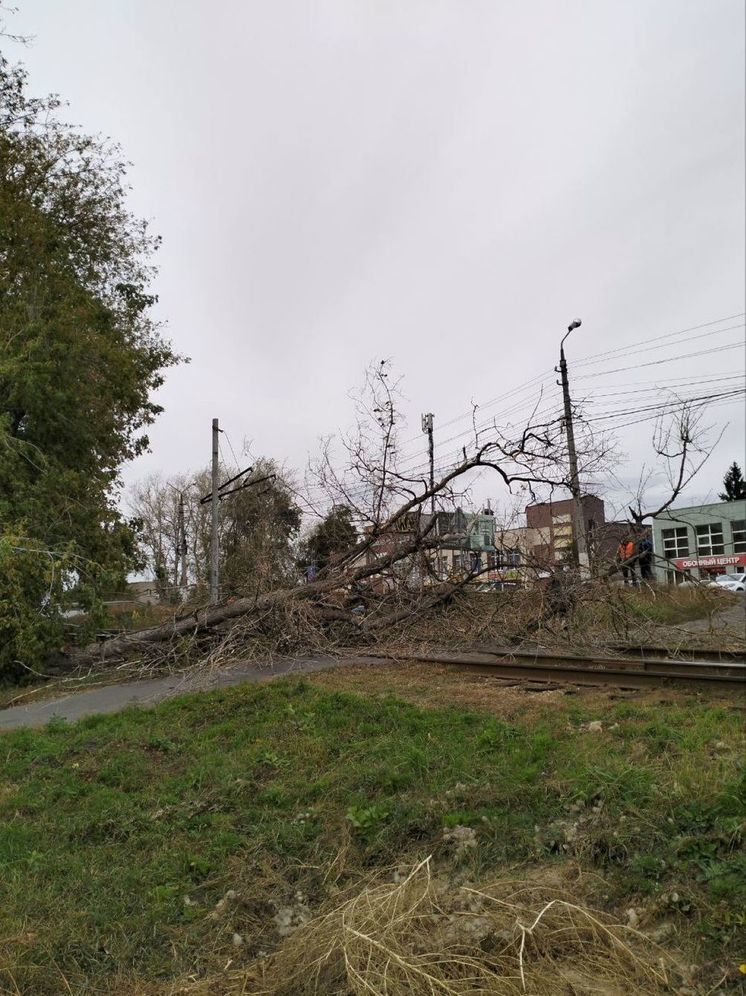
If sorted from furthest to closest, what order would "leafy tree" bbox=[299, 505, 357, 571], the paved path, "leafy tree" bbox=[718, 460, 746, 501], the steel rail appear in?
"leafy tree" bbox=[718, 460, 746, 501]
"leafy tree" bbox=[299, 505, 357, 571]
the paved path
the steel rail

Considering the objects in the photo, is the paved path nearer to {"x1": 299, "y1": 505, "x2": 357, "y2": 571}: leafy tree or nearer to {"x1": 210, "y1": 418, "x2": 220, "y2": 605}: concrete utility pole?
{"x1": 299, "y1": 505, "x2": 357, "y2": 571}: leafy tree

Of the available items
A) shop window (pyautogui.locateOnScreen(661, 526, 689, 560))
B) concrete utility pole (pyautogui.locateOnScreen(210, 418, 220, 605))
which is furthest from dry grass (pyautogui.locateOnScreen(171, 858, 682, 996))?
shop window (pyautogui.locateOnScreen(661, 526, 689, 560))

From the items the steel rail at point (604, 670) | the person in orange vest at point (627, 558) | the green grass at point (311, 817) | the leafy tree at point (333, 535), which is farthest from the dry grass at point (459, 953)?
the leafy tree at point (333, 535)

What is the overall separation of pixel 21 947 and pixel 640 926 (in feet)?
9.77

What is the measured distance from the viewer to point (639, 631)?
10805 mm

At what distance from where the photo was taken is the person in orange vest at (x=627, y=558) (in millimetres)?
10531

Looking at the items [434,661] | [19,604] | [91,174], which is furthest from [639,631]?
[91,174]

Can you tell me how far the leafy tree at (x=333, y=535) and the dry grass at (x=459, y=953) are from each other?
31.3 feet

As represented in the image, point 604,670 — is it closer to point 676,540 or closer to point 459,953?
point 459,953

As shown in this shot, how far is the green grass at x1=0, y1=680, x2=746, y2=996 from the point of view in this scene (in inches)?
134

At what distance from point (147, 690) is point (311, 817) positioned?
22.4 ft

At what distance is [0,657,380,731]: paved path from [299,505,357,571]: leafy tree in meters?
1.99

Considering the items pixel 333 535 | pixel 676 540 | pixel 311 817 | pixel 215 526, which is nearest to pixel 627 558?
pixel 333 535

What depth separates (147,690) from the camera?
10805 mm
